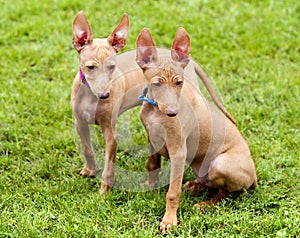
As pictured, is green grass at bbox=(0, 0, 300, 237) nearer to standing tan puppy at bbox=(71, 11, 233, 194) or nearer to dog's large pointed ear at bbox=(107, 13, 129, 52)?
standing tan puppy at bbox=(71, 11, 233, 194)

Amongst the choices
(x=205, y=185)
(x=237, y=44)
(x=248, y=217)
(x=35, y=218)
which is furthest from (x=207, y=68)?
(x=35, y=218)

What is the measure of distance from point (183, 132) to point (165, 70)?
2.09 ft

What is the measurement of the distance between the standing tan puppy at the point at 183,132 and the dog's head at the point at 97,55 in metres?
0.34

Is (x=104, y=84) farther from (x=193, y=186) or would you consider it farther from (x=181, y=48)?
(x=193, y=186)

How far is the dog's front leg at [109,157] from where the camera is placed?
5191 mm

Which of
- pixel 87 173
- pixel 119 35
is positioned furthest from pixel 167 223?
pixel 119 35

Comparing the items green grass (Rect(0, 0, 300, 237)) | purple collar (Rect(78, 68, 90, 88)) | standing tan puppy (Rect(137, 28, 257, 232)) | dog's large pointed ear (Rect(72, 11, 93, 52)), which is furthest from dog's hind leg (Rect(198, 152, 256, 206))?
dog's large pointed ear (Rect(72, 11, 93, 52))

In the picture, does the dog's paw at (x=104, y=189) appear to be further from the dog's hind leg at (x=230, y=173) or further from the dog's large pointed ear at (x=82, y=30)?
the dog's large pointed ear at (x=82, y=30)

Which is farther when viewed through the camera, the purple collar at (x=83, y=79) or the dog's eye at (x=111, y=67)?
the purple collar at (x=83, y=79)

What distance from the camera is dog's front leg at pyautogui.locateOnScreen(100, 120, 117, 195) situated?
5.19 metres

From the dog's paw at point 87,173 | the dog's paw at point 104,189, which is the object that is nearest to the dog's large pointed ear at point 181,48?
the dog's paw at point 104,189

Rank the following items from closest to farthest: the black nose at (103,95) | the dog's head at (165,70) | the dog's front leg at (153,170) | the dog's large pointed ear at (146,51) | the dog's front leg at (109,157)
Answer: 1. the dog's head at (165,70)
2. the dog's large pointed ear at (146,51)
3. the black nose at (103,95)
4. the dog's front leg at (109,157)
5. the dog's front leg at (153,170)

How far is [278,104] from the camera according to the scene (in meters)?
6.70

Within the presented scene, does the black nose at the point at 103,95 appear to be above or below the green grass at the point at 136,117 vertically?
above
